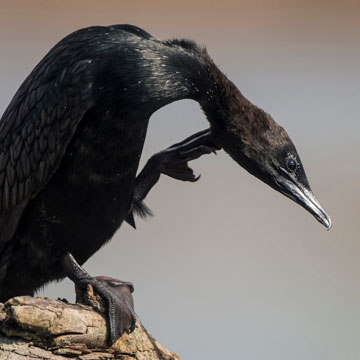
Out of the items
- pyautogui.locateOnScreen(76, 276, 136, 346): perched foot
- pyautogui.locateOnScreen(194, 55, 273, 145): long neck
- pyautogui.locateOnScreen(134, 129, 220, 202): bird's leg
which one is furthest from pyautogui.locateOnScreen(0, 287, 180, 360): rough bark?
pyautogui.locateOnScreen(194, 55, 273, 145): long neck

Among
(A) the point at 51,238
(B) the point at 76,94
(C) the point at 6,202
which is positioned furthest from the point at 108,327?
(B) the point at 76,94

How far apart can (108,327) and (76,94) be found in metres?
0.61

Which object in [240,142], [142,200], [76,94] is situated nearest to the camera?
[76,94]

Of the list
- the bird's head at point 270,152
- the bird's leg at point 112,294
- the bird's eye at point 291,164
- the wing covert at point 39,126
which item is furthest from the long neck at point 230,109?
the bird's leg at point 112,294

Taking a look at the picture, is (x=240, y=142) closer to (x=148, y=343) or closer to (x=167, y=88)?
(x=167, y=88)

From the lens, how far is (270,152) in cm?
233

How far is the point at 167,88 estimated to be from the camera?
2.24 m

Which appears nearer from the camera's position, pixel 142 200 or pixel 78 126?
pixel 78 126

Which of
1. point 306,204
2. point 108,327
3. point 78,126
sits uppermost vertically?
point 306,204

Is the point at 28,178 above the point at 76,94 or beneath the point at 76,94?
beneath

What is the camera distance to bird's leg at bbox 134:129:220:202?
2.58 metres

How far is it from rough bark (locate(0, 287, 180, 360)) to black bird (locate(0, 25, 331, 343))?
5 centimetres

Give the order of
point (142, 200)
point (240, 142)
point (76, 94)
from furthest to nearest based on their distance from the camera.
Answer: point (142, 200)
point (240, 142)
point (76, 94)

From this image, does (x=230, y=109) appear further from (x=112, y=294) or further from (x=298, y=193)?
(x=112, y=294)
